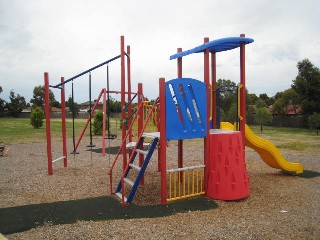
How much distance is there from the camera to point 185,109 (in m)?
6.05

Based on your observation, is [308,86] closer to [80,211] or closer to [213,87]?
[213,87]

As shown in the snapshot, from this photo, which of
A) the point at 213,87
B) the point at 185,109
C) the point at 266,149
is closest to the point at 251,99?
the point at 266,149

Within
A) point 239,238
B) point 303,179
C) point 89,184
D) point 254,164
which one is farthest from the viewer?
point 254,164

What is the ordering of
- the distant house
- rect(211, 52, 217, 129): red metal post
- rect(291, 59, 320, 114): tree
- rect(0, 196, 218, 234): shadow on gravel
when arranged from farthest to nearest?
1. the distant house
2. rect(291, 59, 320, 114): tree
3. rect(211, 52, 217, 129): red metal post
4. rect(0, 196, 218, 234): shadow on gravel

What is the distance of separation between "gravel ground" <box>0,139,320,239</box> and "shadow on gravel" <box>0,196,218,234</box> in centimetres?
21

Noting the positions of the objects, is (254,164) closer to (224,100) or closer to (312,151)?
(312,151)

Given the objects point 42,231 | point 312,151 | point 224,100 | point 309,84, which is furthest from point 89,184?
point 224,100

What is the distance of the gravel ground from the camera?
4.34m

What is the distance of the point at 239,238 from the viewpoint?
4.16 meters

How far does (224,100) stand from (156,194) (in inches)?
1184

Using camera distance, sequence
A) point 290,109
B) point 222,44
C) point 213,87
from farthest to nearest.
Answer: point 290,109 < point 213,87 < point 222,44

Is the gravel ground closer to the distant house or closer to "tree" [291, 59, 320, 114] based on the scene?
"tree" [291, 59, 320, 114]

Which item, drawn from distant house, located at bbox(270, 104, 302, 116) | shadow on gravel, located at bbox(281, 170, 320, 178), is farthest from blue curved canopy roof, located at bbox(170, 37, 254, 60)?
distant house, located at bbox(270, 104, 302, 116)

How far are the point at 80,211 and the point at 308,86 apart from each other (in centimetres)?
2676
